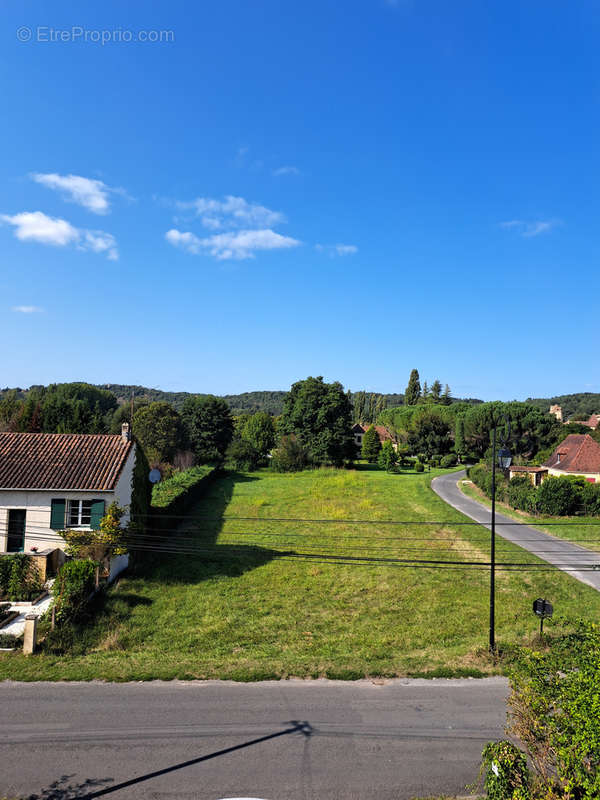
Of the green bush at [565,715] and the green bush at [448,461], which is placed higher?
the green bush at [565,715]

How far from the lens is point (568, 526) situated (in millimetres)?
35156

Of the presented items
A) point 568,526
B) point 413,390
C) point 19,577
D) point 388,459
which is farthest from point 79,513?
point 413,390

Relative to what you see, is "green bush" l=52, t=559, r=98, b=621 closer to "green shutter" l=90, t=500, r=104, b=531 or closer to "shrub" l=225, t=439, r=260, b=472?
"green shutter" l=90, t=500, r=104, b=531

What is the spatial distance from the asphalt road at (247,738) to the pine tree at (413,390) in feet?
351

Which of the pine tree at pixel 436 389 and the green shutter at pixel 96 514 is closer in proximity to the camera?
the green shutter at pixel 96 514

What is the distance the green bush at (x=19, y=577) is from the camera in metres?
19.9

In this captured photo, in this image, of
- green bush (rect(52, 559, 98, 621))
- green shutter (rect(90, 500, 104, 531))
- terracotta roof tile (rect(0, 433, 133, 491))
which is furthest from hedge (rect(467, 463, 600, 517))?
green bush (rect(52, 559, 98, 621))

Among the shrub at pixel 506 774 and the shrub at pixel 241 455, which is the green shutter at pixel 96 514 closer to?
the shrub at pixel 506 774

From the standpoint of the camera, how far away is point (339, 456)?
6994 cm

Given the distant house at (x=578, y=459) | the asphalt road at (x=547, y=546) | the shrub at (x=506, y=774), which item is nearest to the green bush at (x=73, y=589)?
the shrub at (x=506, y=774)

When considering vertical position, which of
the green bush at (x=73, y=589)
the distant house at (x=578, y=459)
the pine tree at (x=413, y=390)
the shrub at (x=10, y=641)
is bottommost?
the shrub at (x=10, y=641)

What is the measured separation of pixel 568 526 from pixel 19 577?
35.1 m

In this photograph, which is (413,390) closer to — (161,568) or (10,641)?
(161,568)

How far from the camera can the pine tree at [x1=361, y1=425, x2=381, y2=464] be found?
85.8 meters
